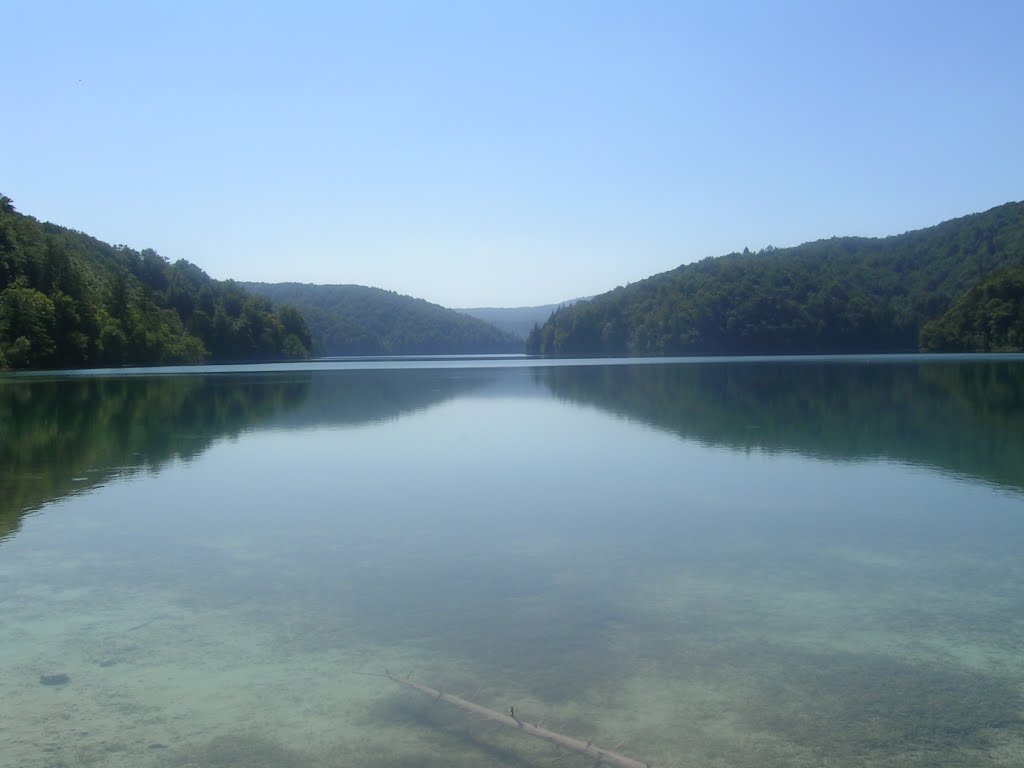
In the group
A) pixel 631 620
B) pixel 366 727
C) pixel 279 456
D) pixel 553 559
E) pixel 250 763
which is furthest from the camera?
pixel 279 456

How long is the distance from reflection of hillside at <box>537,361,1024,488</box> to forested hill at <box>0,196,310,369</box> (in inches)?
1852

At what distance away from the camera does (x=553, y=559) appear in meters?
9.52

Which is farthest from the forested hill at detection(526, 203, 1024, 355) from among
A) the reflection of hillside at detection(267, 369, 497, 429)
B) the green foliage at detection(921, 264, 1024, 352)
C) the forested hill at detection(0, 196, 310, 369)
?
the reflection of hillside at detection(267, 369, 497, 429)

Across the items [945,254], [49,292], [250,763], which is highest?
[945,254]

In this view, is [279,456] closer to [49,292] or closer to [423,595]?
[423,595]

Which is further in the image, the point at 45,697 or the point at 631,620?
the point at 631,620

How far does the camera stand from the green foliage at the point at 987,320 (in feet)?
309

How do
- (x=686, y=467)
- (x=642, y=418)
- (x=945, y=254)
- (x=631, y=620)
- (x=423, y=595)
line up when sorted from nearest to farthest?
(x=631, y=620), (x=423, y=595), (x=686, y=467), (x=642, y=418), (x=945, y=254)

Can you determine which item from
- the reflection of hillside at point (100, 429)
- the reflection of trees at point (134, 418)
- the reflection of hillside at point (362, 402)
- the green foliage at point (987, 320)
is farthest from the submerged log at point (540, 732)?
the green foliage at point (987, 320)

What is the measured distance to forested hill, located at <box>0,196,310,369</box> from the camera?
67812 mm

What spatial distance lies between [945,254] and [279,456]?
132 m

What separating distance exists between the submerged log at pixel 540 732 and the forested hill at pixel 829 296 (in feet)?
374

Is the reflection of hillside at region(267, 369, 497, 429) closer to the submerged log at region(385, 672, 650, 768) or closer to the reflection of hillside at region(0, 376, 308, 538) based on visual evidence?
the reflection of hillside at region(0, 376, 308, 538)

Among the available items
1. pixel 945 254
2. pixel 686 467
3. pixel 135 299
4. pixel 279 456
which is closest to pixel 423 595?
pixel 686 467
